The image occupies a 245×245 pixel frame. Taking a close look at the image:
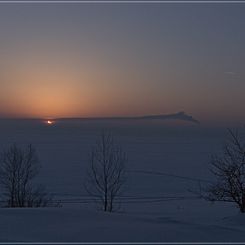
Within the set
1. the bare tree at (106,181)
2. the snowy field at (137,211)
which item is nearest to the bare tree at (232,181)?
the snowy field at (137,211)

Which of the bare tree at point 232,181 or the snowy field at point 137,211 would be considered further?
the bare tree at point 232,181

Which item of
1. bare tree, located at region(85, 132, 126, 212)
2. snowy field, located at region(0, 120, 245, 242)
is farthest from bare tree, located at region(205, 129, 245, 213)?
bare tree, located at region(85, 132, 126, 212)

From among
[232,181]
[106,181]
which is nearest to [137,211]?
A: [106,181]

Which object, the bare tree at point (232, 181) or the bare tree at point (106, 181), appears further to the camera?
the bare tree at point (106, 181)

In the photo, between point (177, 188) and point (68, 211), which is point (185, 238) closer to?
point (68, 211)

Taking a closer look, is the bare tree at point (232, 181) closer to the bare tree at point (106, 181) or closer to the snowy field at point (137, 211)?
the snowy field at point (137, 211)

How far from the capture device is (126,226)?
7973 mm

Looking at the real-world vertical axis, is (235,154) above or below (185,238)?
above

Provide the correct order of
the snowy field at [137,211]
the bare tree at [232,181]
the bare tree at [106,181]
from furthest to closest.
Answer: the bare tree at [106,181] → the bare tree at [232,181] → the snowy field at [137,211]

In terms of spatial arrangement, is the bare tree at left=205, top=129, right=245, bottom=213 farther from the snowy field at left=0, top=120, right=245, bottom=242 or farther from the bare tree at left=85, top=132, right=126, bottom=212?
the bare tree at left=85, top=132, right=126, bottom=212

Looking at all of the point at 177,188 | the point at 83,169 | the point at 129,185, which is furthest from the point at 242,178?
the point at 83,169

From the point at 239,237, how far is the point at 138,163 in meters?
52.7

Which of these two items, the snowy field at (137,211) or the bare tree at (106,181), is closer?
the snowy field at (137,211)

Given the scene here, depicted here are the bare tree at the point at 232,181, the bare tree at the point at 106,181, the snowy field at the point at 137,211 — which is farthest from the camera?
the bare tree at the point at 106,181
